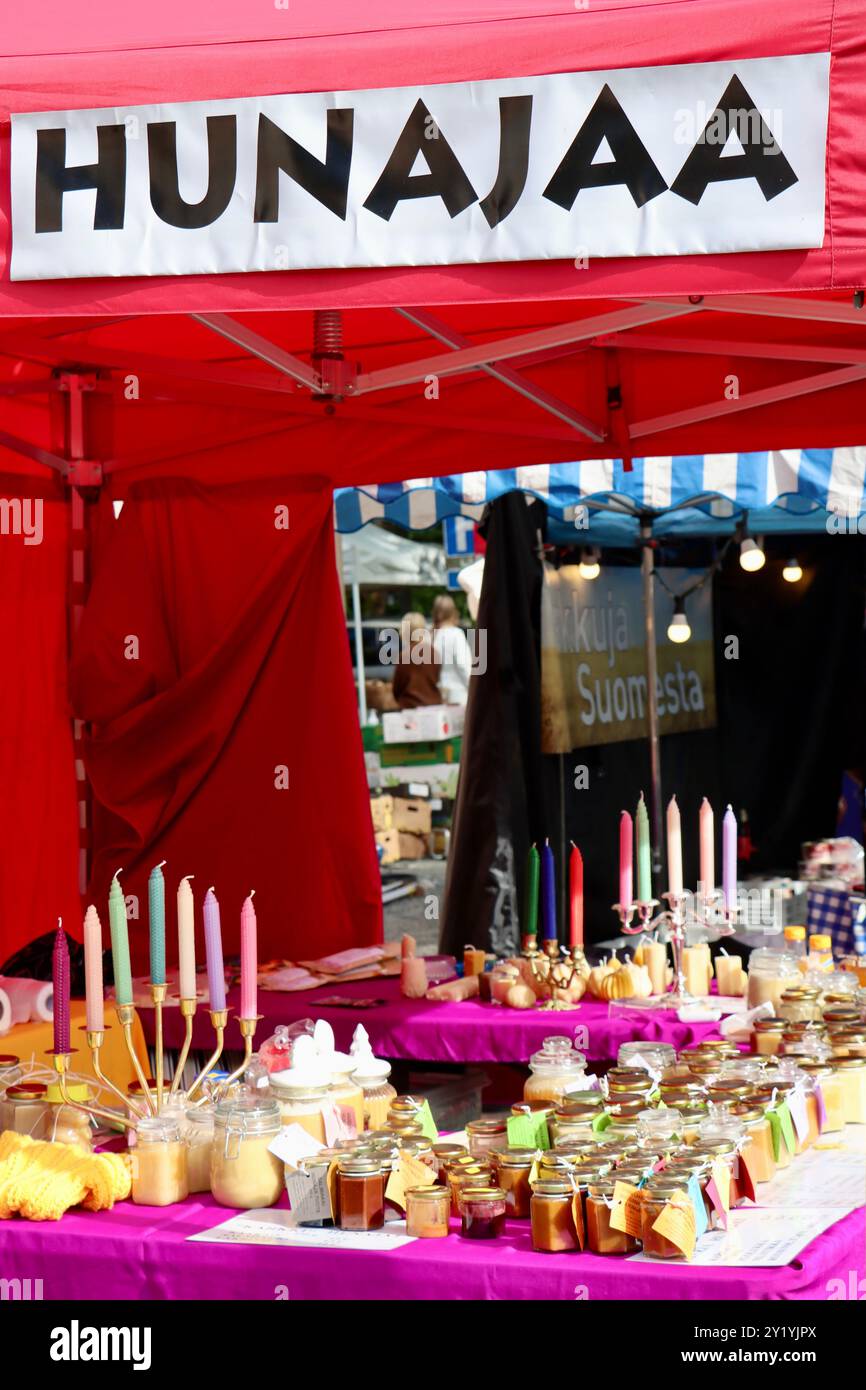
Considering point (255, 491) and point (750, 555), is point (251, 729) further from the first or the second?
point (750, 555)

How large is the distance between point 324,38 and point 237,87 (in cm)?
14

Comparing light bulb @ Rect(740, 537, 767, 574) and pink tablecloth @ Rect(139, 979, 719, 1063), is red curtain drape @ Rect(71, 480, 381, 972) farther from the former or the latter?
light bulb @ Rect(740, 537, 767, 574)

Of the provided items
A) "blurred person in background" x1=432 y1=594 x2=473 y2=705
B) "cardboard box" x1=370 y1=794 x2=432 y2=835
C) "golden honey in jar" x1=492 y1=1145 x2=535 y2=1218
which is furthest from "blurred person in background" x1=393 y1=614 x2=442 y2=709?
"golden honey in jar" x1=492 y1=1145 x2=535 y2=1218

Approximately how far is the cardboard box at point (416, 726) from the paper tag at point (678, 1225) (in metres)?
7.07

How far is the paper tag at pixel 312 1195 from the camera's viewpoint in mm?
2338

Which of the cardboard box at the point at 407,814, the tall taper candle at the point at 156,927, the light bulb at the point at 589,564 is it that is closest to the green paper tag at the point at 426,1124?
the tall taper candle at the point at 156,927

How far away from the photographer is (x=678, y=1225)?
2.13 m

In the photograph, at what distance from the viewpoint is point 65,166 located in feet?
7.47

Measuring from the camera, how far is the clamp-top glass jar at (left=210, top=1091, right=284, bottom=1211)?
244cm

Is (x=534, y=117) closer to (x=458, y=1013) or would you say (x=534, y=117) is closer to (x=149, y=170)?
(x=149, y=170)

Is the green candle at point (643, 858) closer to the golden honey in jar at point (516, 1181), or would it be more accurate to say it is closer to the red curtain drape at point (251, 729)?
the red curtain drape at point (251, 729)

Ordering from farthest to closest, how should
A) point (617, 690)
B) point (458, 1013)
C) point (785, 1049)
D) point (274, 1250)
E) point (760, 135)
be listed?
1. point (617, 690)
2. point (458, 1013)
3. point (785, 1049)
4. point (274, 1250)
5. point (760, 135)

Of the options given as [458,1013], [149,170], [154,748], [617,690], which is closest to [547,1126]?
[458,1013]
